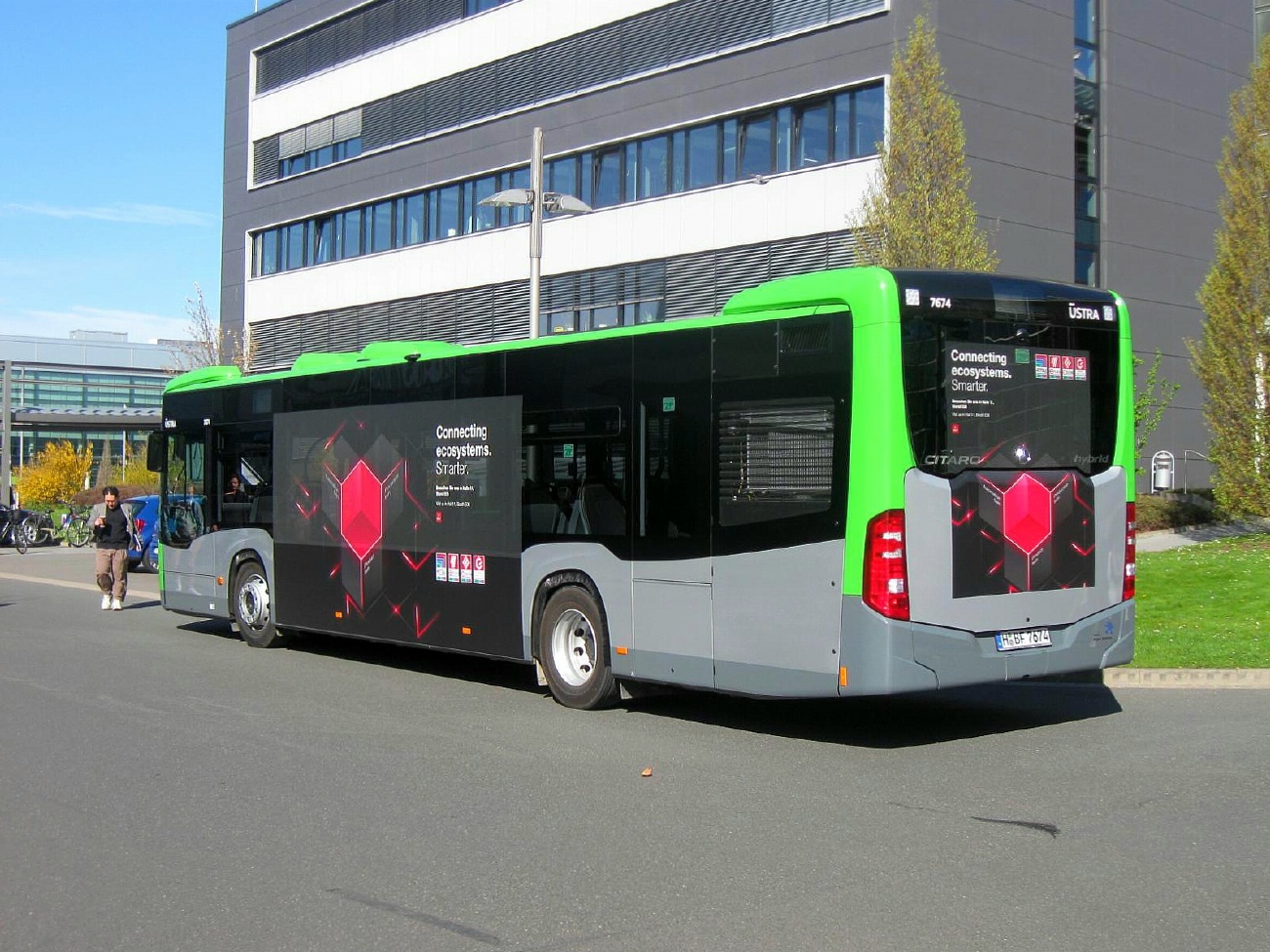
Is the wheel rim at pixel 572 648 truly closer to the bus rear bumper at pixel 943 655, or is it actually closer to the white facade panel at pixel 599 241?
the bus rear bumper at pixel 943 655

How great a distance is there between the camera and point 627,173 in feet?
109

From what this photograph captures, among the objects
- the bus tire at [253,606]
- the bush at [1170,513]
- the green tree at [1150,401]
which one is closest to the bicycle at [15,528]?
the bus tire at [253,606]

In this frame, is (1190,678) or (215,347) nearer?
(1190,678)

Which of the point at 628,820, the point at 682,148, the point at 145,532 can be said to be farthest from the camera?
the point at 682,148

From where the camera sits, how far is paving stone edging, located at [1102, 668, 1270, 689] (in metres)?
12.2

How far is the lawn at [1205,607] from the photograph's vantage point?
13.1 meters

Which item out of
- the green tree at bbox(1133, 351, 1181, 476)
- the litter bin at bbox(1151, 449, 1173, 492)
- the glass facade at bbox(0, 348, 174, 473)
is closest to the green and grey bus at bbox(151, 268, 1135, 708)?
the green tree at bbox(1133, 351, 1181, 476)

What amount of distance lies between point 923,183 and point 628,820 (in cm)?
1577

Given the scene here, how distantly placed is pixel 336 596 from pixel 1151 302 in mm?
24725

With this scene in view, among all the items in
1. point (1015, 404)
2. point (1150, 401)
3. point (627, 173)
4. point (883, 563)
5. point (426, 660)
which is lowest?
point (426, 660)

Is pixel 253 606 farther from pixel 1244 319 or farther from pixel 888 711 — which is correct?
pixel 1244 319

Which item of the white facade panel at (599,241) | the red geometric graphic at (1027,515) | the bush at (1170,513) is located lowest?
the bush at (1170,513)

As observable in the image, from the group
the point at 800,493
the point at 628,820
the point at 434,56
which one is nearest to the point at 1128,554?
the point at 800,493

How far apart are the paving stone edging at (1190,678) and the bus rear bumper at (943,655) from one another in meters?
2.36
